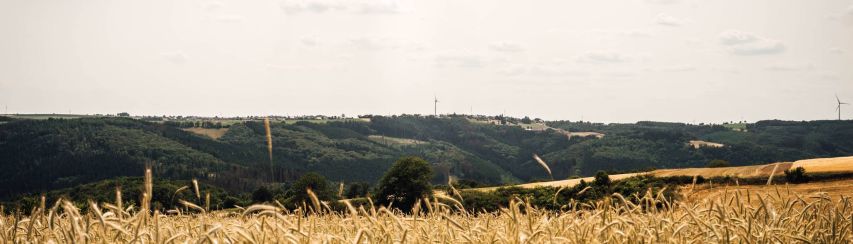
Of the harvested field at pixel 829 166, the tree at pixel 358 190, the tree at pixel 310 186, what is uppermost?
the harvested field at pixel 829 166

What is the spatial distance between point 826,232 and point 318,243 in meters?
6.79

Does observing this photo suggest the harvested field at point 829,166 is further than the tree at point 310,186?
Yes

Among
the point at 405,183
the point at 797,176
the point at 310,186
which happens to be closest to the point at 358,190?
the point at 405,183

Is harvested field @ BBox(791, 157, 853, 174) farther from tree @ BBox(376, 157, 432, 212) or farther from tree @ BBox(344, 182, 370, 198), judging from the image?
tree @ BBox(344, 182, 370, 198)

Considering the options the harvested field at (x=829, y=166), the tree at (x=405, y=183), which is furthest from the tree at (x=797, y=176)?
the tree at (x=405, y=183)

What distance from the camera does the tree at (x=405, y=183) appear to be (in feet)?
267

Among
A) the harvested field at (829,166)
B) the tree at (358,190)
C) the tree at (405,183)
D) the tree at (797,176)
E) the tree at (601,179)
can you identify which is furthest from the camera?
the tree at (358,190)

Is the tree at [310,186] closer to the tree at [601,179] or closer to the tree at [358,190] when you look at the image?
Answer: the tree at [358,190]

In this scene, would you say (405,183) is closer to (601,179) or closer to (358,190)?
(601,179)

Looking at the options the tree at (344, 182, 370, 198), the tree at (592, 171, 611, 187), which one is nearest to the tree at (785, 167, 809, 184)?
the tree at (592, 171, 611, 187)

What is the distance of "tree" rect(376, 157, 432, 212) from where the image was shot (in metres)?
81.5

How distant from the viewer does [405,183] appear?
82.0 m

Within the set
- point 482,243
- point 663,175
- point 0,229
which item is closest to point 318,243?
point 482,243

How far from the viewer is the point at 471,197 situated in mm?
82625
